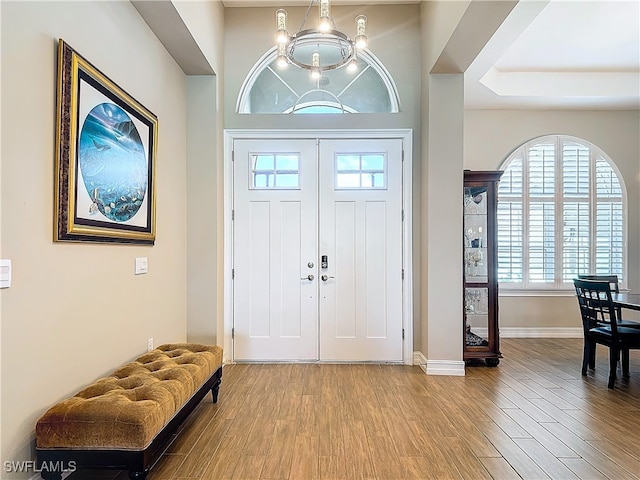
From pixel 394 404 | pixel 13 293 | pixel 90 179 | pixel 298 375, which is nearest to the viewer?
pixel 13 293

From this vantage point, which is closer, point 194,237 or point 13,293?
point 13,293

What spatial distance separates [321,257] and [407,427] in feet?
6.56

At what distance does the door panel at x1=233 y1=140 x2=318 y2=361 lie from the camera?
13.9 ft

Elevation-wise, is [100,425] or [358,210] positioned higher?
Result: [358,210]

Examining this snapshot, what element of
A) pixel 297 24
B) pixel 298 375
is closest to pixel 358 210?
pixel 298 375

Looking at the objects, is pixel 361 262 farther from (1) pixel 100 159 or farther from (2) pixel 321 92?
(1) pixel 100 159

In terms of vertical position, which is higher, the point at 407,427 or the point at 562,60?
the point at 562,60

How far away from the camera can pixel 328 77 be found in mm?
4371

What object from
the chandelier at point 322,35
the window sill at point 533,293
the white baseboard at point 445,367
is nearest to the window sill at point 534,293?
the window sill at point 533,293

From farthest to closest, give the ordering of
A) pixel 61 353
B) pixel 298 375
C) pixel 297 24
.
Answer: pixel 297 24
pixel 298 375
pixel 61 353

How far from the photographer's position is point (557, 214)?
5516mm

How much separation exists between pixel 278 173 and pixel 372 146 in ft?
3.58

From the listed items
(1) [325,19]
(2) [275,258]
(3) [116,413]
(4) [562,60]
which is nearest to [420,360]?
(2) [275,258]

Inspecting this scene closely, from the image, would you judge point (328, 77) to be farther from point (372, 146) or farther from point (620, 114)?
point (620, 114)
